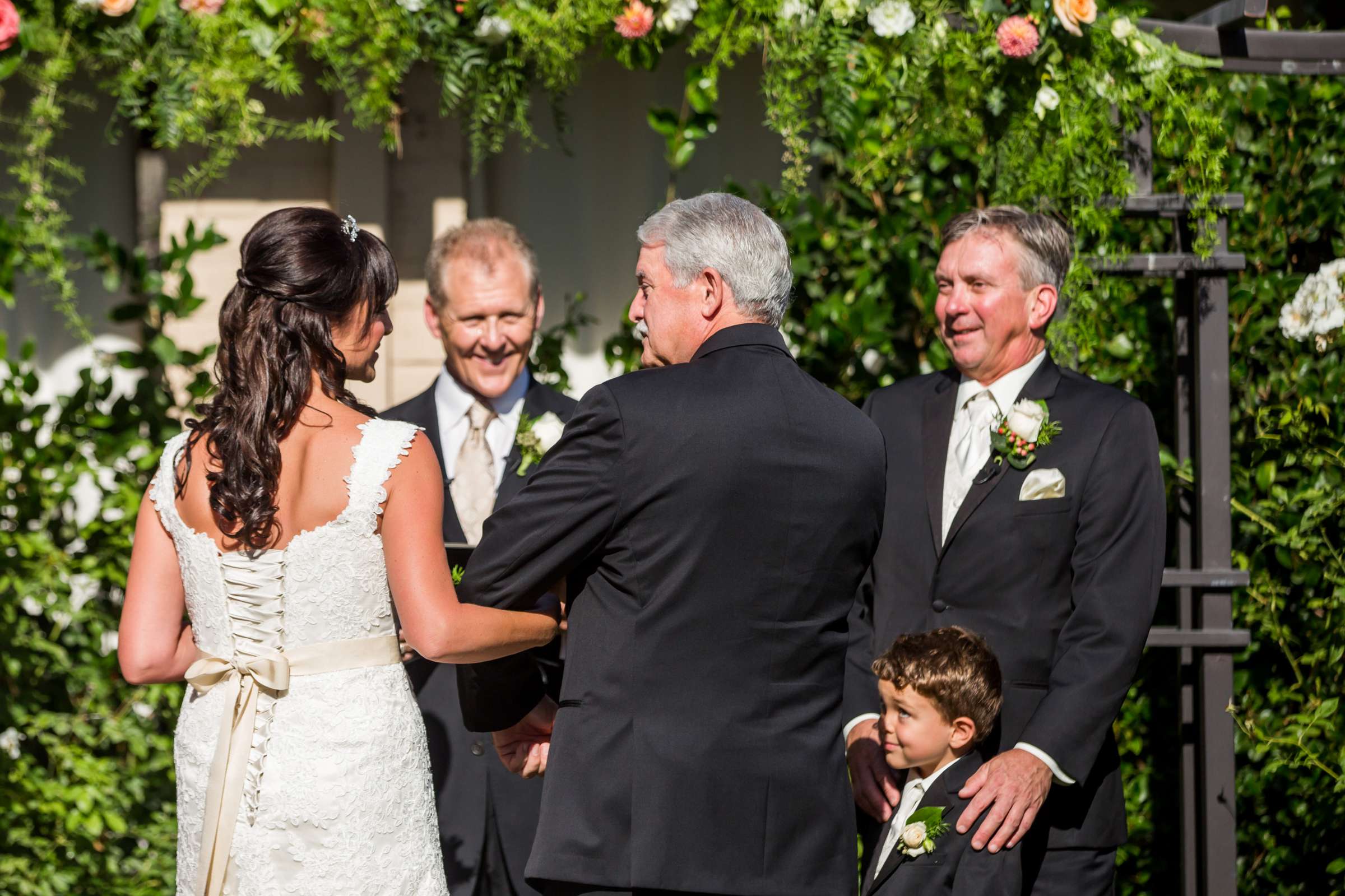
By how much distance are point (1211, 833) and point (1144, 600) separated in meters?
0.94

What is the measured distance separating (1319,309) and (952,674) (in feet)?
5.80

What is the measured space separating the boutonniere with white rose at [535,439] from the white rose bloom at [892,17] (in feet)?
4.53

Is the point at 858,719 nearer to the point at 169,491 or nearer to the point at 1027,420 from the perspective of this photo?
the point at 1027,420

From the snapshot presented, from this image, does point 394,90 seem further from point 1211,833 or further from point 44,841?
point 1211,833

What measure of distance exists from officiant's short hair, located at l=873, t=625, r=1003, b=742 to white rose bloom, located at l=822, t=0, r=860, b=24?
1.67 metres

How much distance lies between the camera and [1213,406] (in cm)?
353

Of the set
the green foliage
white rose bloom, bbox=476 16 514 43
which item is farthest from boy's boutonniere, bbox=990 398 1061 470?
the green foliage

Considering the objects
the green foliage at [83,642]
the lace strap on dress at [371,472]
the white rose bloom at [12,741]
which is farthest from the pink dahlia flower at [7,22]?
the white rose bloom at [12,741]

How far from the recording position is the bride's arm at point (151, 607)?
252 cm

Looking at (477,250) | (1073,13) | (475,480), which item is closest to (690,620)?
(475,480)

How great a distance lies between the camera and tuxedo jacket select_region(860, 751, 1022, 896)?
9.01ft

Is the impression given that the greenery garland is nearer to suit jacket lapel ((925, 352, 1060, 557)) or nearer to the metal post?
the metal post

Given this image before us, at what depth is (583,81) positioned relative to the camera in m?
5.25

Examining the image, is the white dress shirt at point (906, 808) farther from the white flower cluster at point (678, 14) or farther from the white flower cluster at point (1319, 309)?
the white flower cluster at point (678, 14)
